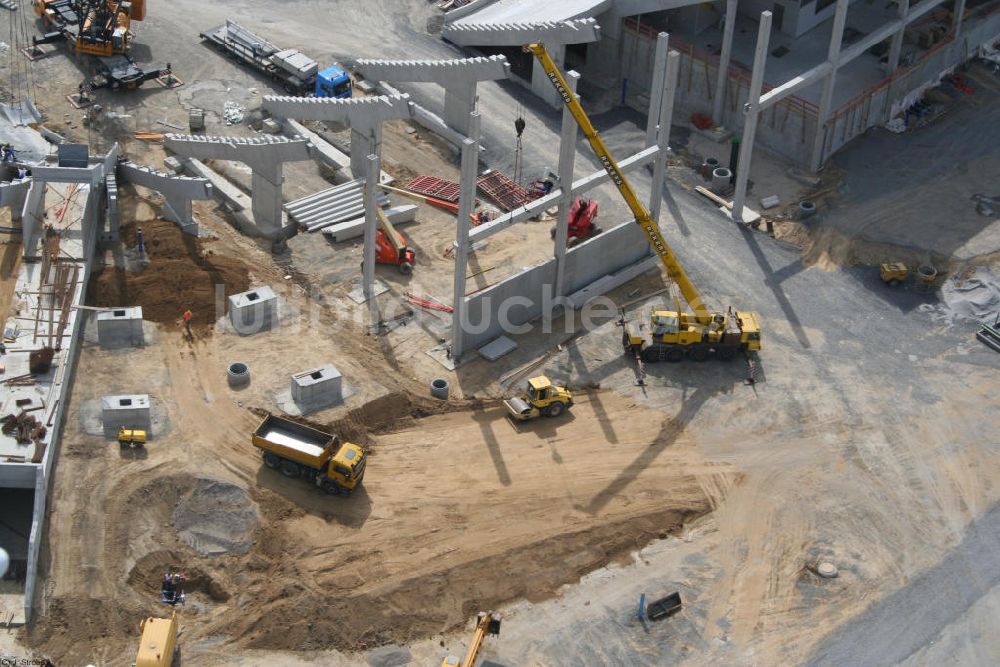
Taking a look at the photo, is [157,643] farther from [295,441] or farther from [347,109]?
[347,109]

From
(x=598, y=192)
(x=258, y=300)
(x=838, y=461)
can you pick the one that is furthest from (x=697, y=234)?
(x=258, y=300)

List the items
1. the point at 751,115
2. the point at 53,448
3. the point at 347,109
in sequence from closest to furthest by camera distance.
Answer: the point at 53,448 < the point at 347,109 < the point at 751,115

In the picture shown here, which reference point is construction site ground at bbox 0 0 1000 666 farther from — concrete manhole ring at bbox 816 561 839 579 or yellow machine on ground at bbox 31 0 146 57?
yellow machine on ground at bbox 31 0 146 57

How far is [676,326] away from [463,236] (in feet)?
29.7

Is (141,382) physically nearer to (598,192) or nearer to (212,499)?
(212,499)

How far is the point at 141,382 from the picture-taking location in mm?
53062

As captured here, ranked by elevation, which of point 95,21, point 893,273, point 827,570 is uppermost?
point 95,21

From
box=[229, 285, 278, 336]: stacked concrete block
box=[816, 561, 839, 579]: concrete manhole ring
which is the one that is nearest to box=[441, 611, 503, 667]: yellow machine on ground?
box=[816, 561, 839, 579]: concrete manhole ring

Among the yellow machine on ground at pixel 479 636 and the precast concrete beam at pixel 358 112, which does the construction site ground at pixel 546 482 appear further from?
the precast concrete beam at pixel 358 112

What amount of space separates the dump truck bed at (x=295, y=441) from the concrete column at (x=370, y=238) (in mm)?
8007

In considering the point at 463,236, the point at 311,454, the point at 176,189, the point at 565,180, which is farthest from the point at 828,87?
the point at 311,454

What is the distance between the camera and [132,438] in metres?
50.0

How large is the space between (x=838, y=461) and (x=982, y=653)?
913cm

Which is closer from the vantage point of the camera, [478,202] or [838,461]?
[838,461]
